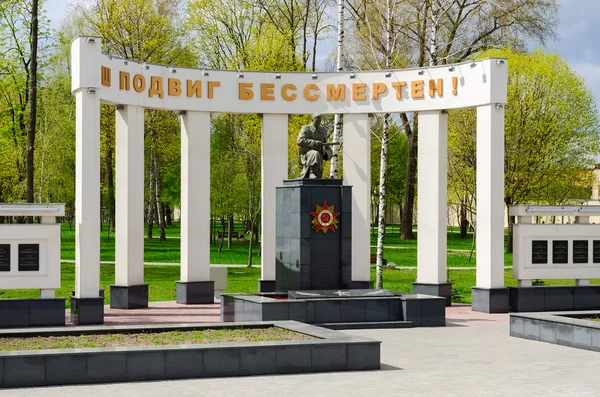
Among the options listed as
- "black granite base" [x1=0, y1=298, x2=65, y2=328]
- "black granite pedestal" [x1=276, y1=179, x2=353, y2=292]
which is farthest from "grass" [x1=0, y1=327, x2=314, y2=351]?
"black granite pedestal" [x1=276, y1=179, x2=353, y2=292]

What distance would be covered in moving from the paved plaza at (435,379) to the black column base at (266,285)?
8.14 meters

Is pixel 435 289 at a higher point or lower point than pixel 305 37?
lower

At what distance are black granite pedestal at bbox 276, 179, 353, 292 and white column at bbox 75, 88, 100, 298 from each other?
4380mm

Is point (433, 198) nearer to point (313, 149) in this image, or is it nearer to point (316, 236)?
point (313, 149)

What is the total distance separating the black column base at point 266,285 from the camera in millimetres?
24727

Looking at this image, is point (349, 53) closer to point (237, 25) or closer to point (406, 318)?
point (237, 25)

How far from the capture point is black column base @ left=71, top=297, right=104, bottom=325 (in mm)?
19438

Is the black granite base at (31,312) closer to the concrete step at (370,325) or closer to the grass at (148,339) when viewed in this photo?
the grass at (148,339)

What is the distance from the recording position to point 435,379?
12727mm

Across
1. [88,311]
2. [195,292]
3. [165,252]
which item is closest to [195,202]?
[195,292]

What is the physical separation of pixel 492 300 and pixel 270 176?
7.00m

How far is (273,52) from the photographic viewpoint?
4288cm

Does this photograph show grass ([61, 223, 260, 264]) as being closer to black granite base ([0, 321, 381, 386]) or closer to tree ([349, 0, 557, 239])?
tree ([349, 0, 557, 239])

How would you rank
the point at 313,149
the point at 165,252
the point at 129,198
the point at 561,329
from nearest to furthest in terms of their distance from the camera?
the point at 561,329
the point at 313,149
the point at 129,198
the point at 165,252
